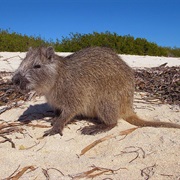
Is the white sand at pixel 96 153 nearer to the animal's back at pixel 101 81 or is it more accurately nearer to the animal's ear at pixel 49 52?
the animal's back at pixel 101 81

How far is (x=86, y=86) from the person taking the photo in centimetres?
497

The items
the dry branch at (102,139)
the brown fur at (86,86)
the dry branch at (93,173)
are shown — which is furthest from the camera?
the brown fur at (86,86)

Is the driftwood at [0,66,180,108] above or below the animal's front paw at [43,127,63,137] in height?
above

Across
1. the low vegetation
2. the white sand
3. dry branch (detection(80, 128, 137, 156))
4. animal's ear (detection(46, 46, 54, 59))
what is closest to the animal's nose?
animal's ear (detection(46, 46, 54, 59))

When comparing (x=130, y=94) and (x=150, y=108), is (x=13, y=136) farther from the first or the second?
(x=150, y=108)

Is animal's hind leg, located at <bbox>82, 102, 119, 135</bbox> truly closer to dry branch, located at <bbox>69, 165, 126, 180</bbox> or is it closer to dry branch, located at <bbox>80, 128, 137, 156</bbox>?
dry branch, located at <bbox>80, 128, 137, 156</bbox>

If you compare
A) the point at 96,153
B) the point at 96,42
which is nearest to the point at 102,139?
the point at 96,153

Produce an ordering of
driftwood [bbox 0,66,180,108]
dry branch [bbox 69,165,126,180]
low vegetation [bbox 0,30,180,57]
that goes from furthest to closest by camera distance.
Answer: low vegetation [bbox 0,30,180,57] → driftwood [bbox 0,66,180,108] → dry branch [bbox 69,165,126,180]

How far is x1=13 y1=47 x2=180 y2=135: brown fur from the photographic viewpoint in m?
4.75

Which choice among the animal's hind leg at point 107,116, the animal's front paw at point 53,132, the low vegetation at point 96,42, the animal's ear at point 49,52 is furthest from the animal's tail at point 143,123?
the low vegetation at point 96,42

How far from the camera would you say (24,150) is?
13.2ft

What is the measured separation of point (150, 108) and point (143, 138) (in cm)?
162

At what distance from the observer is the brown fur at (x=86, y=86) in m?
4.75

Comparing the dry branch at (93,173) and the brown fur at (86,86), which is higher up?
the brown fur at (86,86)
